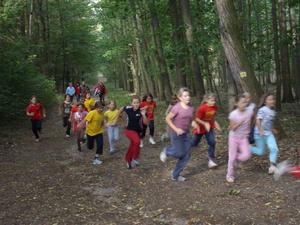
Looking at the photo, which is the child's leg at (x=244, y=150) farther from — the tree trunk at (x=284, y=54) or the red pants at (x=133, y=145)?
the tree trunk at (x=284, y=54)

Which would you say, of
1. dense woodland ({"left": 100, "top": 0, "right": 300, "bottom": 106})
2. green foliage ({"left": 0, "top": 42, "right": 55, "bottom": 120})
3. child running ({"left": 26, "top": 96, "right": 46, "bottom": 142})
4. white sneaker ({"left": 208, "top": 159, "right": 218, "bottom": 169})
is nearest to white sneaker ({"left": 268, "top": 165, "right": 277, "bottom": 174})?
white sneaker ({"left": 208, "top": 159, "right": 218, "bottom": 169})

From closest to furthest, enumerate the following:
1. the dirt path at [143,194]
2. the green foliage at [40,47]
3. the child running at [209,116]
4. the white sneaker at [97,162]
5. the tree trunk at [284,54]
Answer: the dirt path at [143,194] → the child running at [209,116] → the white sneaker at [97,162] → the tree trunk at [284,54] → the green foliage at [40,47]

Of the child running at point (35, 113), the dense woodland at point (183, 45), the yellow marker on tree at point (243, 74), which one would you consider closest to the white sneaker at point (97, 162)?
the dense woodland at point (183, 45)

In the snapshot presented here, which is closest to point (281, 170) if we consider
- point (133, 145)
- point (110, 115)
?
point (133, 145)

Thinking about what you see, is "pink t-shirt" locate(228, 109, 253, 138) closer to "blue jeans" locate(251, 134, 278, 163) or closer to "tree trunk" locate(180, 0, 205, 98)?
"blue jeans" locate(251, 134, 278, 163)

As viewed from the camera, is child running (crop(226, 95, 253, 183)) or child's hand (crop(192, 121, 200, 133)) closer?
child running (crop(226, 95, 253, 183))

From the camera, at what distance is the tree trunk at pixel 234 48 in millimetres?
11609

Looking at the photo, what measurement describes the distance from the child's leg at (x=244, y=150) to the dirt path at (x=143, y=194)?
0.51 meters

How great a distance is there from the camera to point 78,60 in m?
52.6

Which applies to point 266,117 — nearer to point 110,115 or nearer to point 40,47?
point 110,115

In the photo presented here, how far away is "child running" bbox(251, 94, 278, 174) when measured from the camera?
925 cm

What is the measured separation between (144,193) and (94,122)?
3.40m

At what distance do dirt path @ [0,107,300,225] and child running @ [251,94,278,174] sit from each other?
1.68ft

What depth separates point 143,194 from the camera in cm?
916
